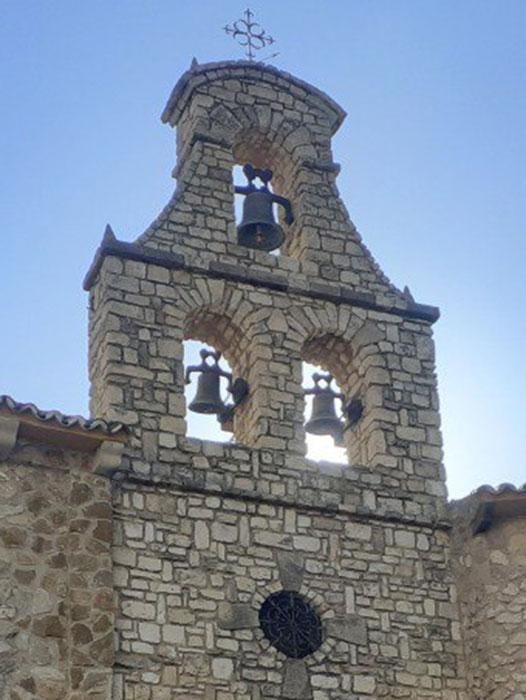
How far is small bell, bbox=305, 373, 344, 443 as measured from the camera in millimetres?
13680

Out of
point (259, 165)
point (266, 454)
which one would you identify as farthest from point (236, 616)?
point (259, 165)

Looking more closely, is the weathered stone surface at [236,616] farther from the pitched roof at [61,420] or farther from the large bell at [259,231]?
the large bell at [259,231]

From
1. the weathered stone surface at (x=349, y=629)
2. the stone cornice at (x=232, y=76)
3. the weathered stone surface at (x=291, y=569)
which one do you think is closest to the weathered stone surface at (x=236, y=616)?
the weathered stone surface at (x=291, y=569)

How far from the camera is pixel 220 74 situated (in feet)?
48.4

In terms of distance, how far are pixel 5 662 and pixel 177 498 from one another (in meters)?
2.15

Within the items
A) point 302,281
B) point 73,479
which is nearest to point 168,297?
point 302,281

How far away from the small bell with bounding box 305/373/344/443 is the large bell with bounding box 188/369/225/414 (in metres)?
0.80

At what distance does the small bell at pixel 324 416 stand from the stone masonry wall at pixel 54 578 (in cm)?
261

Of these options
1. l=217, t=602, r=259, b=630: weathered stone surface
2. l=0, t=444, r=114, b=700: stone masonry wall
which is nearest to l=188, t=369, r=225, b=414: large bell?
l=0, t=444, r=114, b=700: stone masonry wall

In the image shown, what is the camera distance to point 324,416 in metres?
13.7

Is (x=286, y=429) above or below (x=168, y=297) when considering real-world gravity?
below

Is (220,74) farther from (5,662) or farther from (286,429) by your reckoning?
(5,662)

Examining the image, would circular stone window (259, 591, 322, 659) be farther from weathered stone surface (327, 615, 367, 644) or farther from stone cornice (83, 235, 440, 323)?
stone cornice (83, 235, 440, 323)

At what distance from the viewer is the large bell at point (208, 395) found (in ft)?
44.3
